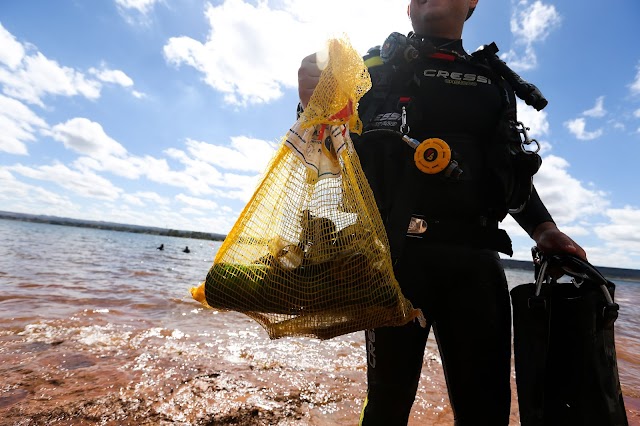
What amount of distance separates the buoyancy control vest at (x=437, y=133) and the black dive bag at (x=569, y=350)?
1.12 ft

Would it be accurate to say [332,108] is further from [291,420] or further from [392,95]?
[291,420]

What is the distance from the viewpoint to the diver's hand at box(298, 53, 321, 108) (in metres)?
1.41

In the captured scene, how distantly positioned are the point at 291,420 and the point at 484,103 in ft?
9.14

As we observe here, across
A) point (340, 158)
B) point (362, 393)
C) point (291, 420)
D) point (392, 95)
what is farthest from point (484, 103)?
point (362, 393)

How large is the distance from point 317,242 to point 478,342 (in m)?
0.88

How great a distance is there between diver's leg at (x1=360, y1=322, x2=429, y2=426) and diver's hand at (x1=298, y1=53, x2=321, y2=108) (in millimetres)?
1113

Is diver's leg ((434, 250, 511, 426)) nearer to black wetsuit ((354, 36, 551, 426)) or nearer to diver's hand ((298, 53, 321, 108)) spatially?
black wetsuit ((354, 36, 551, 426))

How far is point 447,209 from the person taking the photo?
5.33ft

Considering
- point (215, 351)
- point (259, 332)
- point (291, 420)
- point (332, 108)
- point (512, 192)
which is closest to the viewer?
point (332, 108)

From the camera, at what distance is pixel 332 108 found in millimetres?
1327

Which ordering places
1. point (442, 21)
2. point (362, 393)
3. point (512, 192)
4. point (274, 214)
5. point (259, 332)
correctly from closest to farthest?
point (274, 214) < point (512, 192) < point (442, 21) < point (362, 393) < point (259, 332)

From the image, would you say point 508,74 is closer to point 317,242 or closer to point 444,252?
point 444,252

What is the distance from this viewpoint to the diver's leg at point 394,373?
1534mm

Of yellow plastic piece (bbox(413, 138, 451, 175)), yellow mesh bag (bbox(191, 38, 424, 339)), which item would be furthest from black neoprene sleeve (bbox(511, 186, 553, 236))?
yellow mesh bag (bbox(191, 38, 424, 339))
